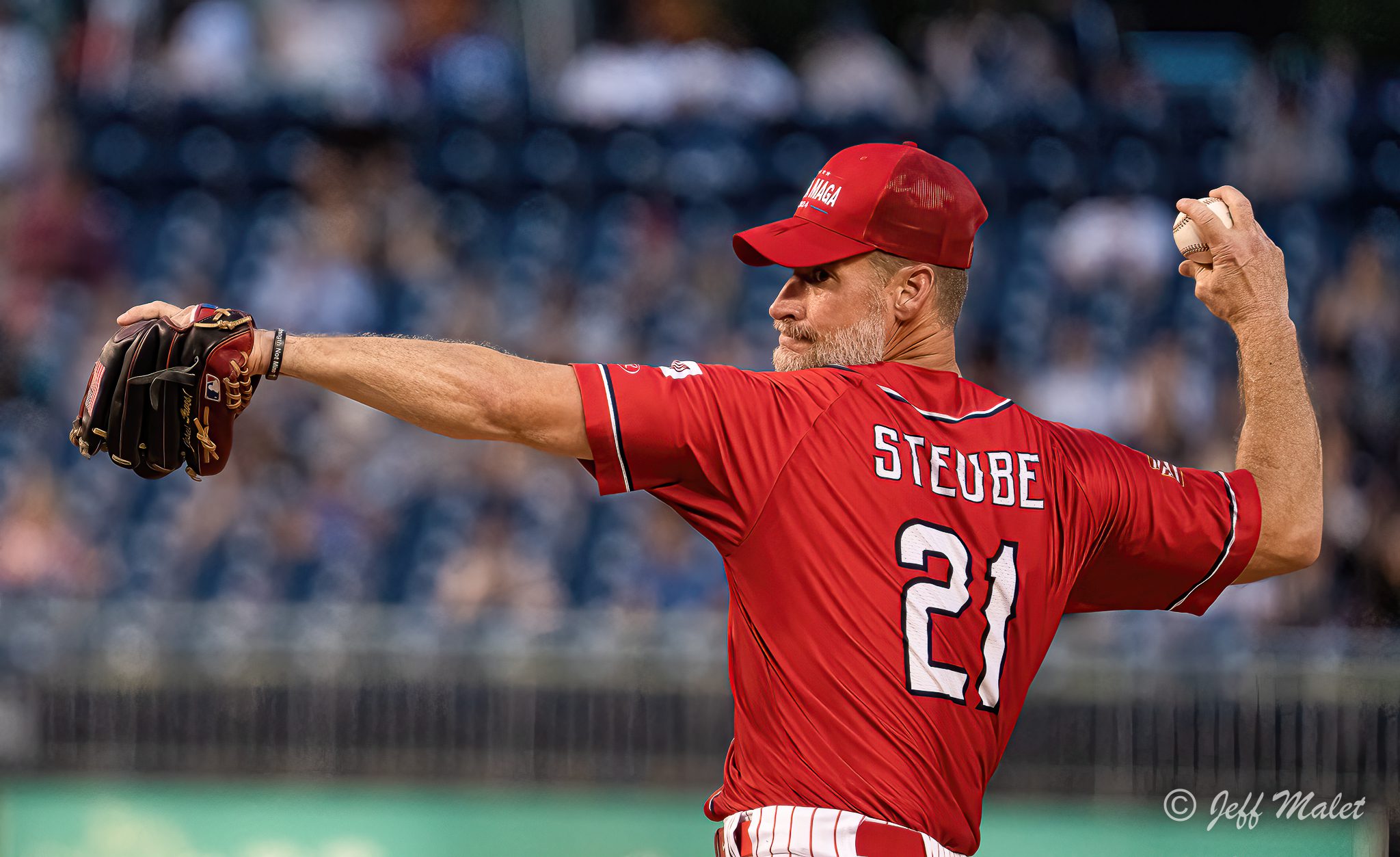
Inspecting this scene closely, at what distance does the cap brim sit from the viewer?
2.98 metres

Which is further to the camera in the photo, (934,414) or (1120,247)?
(1120,247)

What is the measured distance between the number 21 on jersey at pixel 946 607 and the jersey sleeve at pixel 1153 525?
30 cm

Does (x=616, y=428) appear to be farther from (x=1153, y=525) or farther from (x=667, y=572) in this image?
(x=667, y=572)

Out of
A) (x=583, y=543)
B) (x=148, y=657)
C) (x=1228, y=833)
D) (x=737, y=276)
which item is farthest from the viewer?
(x=737, y=276)

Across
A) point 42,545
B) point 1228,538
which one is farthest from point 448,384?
point 42,545

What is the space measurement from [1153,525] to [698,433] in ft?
3.24

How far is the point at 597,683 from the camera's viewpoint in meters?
6.45

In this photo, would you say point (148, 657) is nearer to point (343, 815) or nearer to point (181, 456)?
point (343, 815)

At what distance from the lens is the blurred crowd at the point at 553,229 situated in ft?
26.8

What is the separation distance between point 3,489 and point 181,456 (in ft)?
21.6

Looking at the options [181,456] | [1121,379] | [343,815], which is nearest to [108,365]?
[181,456]

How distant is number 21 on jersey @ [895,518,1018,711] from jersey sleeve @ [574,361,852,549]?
275mm

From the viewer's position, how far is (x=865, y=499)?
2.79 m

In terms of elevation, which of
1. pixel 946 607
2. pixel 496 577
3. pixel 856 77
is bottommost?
pixel 496 577
